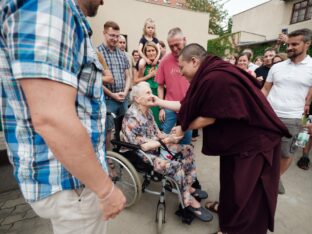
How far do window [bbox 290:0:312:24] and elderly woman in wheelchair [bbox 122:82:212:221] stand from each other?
16165 mm

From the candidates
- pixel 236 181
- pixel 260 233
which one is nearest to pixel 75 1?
pixel 236 181

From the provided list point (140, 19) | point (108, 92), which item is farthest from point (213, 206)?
point (140, 19)

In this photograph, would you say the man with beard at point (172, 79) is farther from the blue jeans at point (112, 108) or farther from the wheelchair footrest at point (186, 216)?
the wheelchair footrest at point (186, 216)

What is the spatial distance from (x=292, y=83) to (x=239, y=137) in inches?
59.4

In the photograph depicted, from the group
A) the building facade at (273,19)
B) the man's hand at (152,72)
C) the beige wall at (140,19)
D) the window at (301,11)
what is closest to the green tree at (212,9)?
the building facade at (273,19)

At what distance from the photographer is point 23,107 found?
2.11 ft

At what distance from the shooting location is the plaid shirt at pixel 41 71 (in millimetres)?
511

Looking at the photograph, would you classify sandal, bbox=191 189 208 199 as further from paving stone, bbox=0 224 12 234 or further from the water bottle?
paving stone, bbox=0 224 12 234

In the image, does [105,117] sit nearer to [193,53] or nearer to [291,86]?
[193,53]

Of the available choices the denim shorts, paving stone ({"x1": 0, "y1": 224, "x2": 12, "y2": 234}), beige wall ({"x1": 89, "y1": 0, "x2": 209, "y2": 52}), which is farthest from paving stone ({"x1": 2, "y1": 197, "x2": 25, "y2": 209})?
beige wall ({"x1": 89, "y1": 0, "x2": 209, "y2": 52})

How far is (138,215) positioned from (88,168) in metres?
1.72

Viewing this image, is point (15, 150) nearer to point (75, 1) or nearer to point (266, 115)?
point (75, 1)

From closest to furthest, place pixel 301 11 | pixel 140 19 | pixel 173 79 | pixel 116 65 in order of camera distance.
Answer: pixel 173 79 → pixel 116 65 → pixel 140 19 → pixel 301 11

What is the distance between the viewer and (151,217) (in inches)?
81.5
